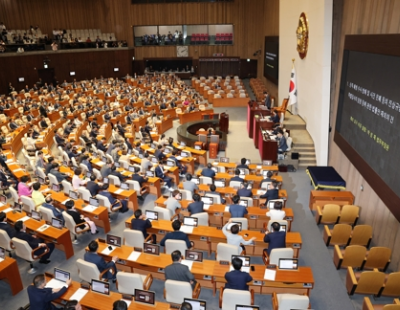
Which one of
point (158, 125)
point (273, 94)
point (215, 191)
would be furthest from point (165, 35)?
point (215, 191)

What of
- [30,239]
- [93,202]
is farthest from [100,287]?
[93,202]

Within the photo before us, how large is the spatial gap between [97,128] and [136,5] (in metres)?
23.2

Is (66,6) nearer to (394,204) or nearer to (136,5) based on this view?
(136,5)

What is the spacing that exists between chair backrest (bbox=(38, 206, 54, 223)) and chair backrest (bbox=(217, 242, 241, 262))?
4.75 metres

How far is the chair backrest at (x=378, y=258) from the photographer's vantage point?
7.50 metres

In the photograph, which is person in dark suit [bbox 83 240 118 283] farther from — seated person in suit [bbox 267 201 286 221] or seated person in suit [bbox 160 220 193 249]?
seated person in suit [bbox 267 201 286 221]

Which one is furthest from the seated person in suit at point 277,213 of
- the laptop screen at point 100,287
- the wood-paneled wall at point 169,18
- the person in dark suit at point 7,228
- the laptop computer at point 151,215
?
the wood-paneled wall at point 169,18

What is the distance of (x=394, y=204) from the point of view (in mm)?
7566

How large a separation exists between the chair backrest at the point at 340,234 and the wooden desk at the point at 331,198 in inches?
76.1

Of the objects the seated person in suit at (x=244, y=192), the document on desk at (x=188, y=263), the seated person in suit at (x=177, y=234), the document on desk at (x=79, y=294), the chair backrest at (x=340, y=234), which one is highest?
the seated person in suit at (x=177, y=234)

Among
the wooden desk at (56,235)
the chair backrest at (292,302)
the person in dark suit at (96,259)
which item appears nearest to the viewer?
the chair backrest at (292,302)

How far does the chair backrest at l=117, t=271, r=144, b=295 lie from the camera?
21.6 ft

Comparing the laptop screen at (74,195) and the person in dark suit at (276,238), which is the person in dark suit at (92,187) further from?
the person in dark suit at (276,238)

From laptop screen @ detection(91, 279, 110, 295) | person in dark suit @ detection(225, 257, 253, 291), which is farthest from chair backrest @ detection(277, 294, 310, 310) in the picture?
laptop screen @ detection(91, 279, 110, 295)
